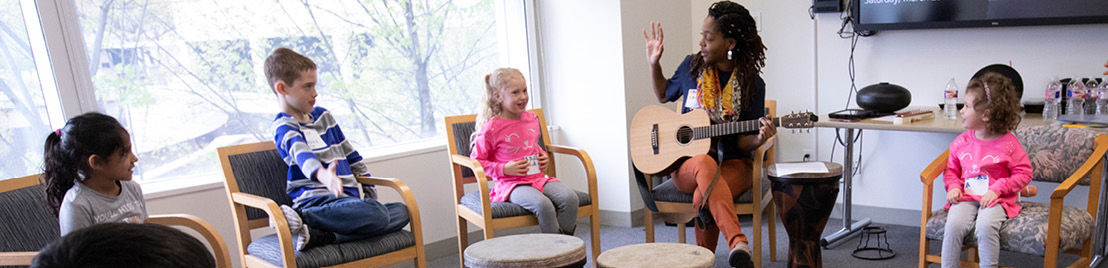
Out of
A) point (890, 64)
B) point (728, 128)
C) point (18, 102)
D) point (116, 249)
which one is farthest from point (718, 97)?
point (18, 102)

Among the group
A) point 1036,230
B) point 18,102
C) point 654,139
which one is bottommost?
point 1036,230

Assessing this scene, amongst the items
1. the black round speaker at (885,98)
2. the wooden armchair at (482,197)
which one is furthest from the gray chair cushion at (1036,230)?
the wooden armchair at (482,197)

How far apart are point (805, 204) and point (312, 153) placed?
1.81 metres

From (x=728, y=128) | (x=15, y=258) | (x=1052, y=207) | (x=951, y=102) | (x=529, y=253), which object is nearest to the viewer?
(x=15, y=258)

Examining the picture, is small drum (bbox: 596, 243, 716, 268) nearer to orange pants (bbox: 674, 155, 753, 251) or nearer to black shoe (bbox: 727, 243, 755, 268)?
black shoe (bbox: 727, 243, 755, 268)

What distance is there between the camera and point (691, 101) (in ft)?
9.66

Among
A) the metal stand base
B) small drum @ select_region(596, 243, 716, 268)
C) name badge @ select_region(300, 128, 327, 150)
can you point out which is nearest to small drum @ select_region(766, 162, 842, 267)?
the metal stand base

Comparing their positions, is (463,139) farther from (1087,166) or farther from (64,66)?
(1087,166)

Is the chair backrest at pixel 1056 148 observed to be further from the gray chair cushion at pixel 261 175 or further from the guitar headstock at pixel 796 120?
the gray chair cushion at pixel 261 175

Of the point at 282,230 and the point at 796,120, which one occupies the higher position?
the point at 796,120

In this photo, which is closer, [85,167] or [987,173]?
[85,167]

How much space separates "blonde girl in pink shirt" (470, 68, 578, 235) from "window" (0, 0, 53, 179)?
5.24 feet

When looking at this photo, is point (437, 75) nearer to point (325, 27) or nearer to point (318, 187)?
point (325, 27)

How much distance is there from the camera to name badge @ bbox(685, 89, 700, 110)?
2928 mm
